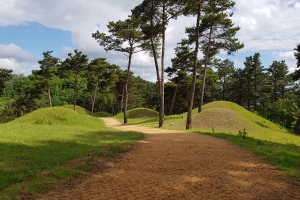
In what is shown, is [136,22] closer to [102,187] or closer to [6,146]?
[6,146]

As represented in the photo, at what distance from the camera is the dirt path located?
4555 mm

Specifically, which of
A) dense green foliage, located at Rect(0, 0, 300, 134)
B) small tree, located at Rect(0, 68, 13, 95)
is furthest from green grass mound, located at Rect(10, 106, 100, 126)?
small tree, located at Rect(0, 68, 13, 95)

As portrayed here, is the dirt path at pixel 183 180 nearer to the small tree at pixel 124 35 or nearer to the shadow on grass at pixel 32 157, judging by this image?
the shadow on grass at pixel 32 157

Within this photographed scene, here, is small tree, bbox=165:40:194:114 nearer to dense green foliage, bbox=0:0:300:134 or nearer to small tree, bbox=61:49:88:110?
dense green foliage, bbox=0:0:300:134

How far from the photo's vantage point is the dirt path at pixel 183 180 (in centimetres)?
455

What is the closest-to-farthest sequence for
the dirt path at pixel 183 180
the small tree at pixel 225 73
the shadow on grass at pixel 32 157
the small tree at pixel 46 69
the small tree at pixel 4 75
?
the dirt path at pixel 183 180
the shadow on grass at pixel 32 157
the small tree at pixel 4 75
the small tree at pixel 46 69
the small tree at pixel 225 73

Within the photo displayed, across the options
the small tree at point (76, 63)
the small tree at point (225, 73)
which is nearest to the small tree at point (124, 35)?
the small tree at point (76, 63)

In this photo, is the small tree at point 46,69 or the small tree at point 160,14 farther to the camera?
the small tree at point 46,69

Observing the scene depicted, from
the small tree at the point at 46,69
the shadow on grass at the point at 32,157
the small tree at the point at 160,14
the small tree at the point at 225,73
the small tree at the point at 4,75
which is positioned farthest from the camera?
the small tree at the point at 225,73

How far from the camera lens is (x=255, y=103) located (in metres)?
53.3

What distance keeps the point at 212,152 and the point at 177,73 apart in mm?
32399

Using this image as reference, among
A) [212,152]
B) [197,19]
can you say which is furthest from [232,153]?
[197,19]

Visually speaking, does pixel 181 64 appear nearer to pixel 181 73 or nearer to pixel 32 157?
pixel 181 73

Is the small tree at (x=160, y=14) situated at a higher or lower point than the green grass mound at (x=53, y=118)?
Answer: higher
